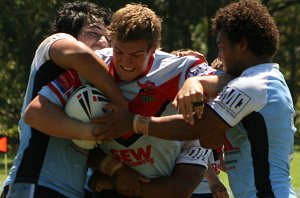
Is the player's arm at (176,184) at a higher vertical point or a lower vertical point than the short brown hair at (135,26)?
lower

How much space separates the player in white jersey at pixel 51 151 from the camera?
4.99 metres

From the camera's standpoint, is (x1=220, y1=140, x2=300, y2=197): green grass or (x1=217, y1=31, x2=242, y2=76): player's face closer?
(x1=217, y1=31, x2=242, y2=76): player's face

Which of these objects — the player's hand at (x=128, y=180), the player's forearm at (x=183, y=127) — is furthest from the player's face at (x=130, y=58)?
the player's hand at (x=128, y=180)

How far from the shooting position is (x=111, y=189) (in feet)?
17.4

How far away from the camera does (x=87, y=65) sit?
497cm

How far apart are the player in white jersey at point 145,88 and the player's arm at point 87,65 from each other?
0.09 m

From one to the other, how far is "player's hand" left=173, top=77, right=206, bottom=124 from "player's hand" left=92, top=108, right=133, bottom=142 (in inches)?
12.0

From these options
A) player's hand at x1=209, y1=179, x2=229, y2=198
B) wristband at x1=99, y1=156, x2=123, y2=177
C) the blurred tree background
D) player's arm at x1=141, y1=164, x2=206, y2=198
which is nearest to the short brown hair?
wristband at x1=99, y1=156, x2=123, y2=177

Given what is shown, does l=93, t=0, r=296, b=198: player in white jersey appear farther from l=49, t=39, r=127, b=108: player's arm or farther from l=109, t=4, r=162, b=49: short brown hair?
l=109, t=4, r=162, b=49: short brown hair

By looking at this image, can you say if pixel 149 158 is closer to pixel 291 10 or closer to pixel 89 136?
pixel 89 136

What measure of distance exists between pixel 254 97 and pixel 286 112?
0.23m

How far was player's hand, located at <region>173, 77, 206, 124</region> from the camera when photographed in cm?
464

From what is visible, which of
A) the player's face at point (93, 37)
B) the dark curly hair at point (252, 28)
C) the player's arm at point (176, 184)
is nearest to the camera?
the dark curly hair at point (252, 28)

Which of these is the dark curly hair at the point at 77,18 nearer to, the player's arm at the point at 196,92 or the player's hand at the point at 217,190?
the player's arm at the point at 196,92
